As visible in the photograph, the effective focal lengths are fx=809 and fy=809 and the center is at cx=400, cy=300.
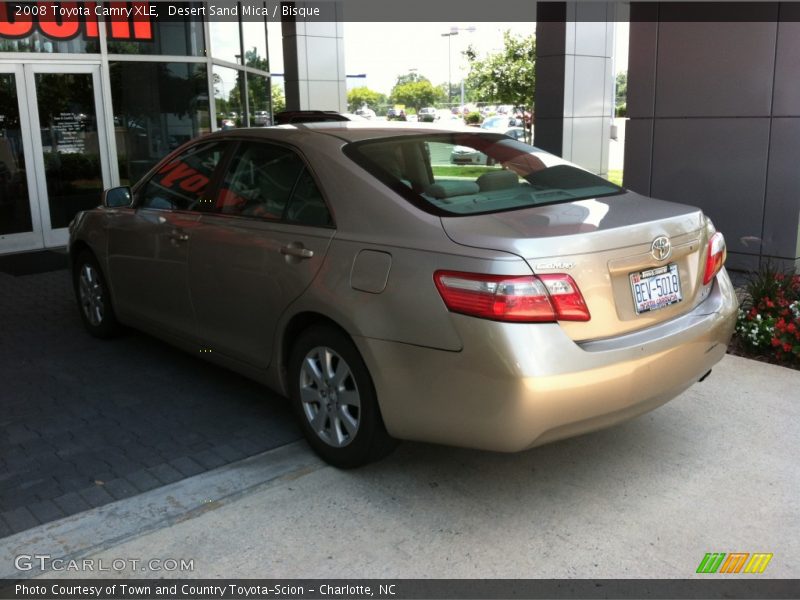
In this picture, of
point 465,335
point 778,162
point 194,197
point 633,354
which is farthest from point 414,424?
point 778,162

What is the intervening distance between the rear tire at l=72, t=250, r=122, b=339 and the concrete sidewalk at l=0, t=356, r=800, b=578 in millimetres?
2529

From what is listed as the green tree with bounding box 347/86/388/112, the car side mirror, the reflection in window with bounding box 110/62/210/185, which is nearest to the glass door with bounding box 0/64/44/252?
the reflection in window with bounding box 110/62/210/185

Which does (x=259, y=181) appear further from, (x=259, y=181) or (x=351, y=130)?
(x=351, y=130)

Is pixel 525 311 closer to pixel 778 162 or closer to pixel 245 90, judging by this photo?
pixel 778 162

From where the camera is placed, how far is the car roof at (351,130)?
431cm

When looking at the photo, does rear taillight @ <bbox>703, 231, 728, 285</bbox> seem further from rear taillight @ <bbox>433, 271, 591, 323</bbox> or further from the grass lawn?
the grass lawn

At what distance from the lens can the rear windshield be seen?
3752 millimetres

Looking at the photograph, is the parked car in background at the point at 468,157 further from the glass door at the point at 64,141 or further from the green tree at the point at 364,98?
the green tree at the point at 364,98

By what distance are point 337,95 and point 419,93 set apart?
8768cm

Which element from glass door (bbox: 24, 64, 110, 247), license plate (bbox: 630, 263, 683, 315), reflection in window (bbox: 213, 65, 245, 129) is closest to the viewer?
license plate (bbox: 630, 263, 683, 315)

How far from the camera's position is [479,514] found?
3559 mm

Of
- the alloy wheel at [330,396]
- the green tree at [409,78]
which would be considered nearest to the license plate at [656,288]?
the alloy wheel at [330,396]

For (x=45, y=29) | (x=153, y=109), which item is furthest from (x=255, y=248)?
(x=153, y=109)

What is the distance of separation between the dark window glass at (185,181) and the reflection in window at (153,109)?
22.1ft
